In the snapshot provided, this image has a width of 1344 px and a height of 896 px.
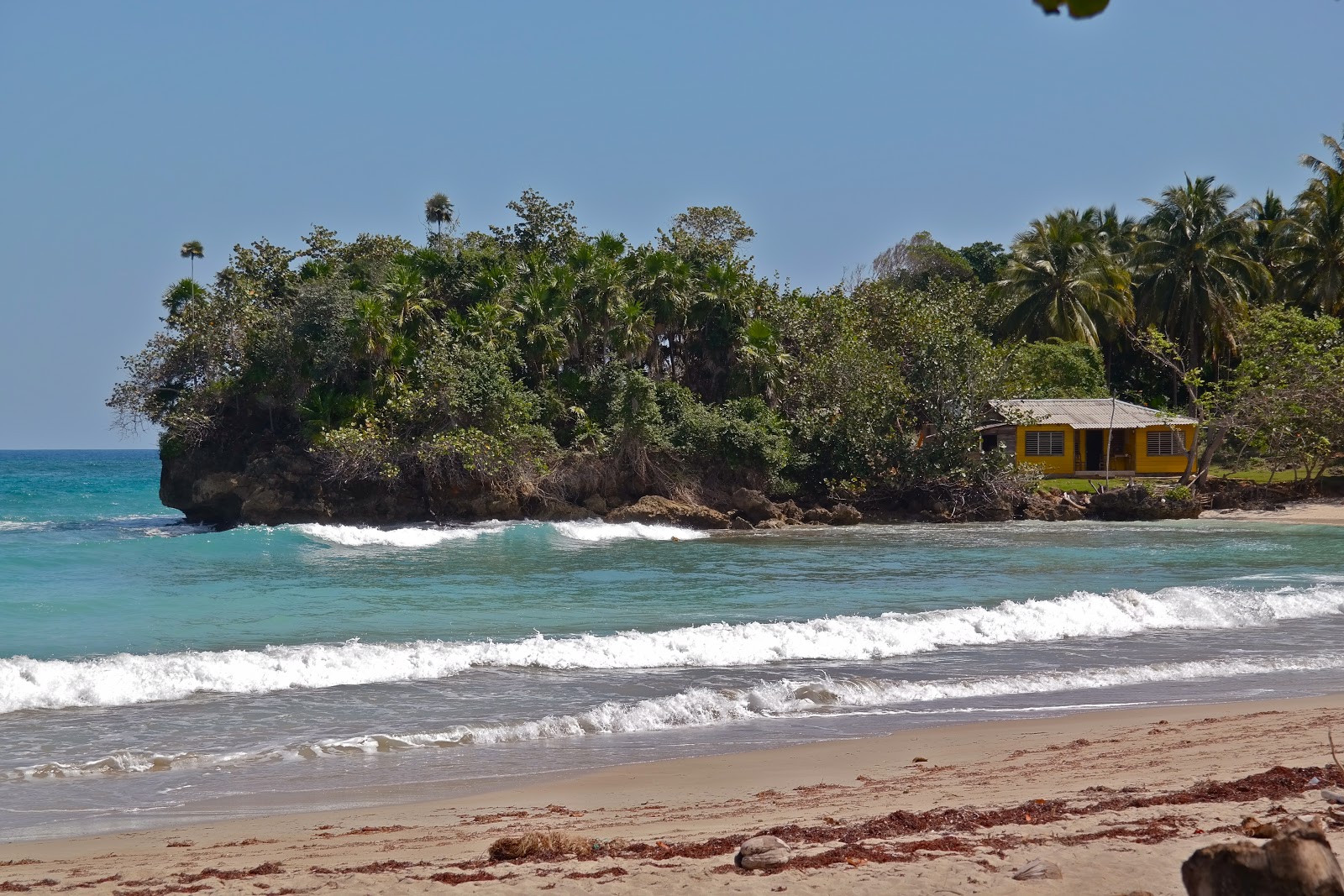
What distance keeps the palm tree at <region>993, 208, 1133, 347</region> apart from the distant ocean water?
26004mm

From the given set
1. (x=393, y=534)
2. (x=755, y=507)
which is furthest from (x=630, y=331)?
(x=393, y=534)

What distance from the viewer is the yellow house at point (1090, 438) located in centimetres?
4269

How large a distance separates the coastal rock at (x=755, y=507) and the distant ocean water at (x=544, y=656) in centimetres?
977

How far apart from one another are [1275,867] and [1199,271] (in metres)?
50.5

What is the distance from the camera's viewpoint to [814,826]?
631 centimetres

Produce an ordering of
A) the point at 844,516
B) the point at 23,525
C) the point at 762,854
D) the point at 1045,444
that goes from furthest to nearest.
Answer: the point at 23,525, the point at 1045,444, the point at 844,516, the point at 762,854

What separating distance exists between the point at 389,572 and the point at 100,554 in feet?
24.5

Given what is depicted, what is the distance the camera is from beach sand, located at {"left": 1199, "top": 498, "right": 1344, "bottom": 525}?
34.7 meters

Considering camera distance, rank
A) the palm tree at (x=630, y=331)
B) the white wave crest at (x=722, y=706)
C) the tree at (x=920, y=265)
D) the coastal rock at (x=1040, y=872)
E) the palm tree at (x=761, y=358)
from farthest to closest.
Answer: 1. the tree at (x=920, y=265)
2. the palm tree at (x=761, y=358)
3. the palm tree at (x=630, y=331)
4. the white wave crest at (x=722, y=706)
5. the coastal rock at (x=1040, y=872)

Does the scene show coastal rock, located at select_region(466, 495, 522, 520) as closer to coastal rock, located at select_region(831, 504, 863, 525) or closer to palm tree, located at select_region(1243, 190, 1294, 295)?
coastal rock, located at select_region(831, 504, 863, 525)

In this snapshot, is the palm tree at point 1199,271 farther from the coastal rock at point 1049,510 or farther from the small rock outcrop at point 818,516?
the small rock outcrop at point 818,516

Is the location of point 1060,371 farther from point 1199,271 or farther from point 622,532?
point 622,532

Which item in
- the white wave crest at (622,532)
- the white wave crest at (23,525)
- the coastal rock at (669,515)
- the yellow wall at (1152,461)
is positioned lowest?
the white wave crest at (23,525)

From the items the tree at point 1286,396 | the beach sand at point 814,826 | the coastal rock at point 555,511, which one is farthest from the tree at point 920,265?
the beach sand at point 814,826
